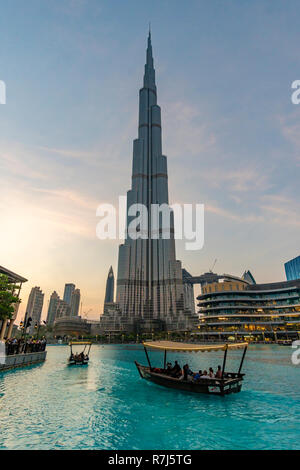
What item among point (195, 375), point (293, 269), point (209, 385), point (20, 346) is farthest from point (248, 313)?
point (209, 385)

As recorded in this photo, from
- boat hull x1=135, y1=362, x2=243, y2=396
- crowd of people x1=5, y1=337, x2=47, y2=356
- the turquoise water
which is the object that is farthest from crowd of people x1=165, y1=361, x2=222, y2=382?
crowd of people x1=5, y1=337, x2=47, y2=356

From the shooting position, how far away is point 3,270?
1833 inches

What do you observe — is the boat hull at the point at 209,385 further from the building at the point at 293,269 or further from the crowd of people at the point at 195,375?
the building at the point at 293,269

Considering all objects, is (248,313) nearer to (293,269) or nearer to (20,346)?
(293,269)

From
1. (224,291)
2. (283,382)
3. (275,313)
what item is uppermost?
(224,291)

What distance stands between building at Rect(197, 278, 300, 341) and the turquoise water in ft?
317

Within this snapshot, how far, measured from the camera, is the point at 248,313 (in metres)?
119

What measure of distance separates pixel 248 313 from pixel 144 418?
387 feet

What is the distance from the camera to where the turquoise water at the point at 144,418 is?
12086mm

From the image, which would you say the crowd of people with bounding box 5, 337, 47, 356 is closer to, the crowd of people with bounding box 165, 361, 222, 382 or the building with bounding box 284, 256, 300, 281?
the crowd of people with bounding box 165, 361, 222, 382

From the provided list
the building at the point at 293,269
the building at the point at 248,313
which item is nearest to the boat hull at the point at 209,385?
the building at the point at 248,313
